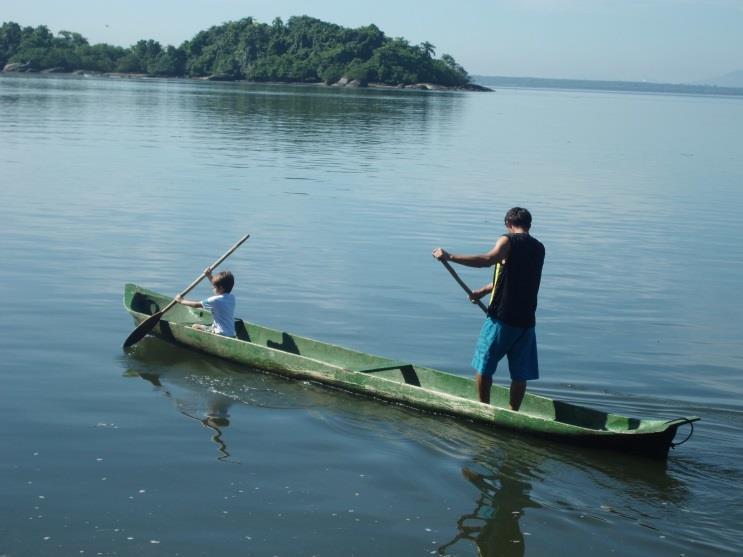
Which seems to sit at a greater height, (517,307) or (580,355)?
(517,307)

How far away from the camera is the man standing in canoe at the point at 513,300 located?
8.80 metres

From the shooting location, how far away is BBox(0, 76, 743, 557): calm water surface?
7.38 metres

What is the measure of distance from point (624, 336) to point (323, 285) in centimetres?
433

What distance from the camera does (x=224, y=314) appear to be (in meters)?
11.3

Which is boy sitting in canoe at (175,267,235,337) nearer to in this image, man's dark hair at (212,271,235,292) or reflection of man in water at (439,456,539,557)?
man's dark hair at (212,271,235,292)

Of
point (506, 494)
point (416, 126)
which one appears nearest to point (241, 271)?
point (506, 494)

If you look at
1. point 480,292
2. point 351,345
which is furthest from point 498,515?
point 351,345

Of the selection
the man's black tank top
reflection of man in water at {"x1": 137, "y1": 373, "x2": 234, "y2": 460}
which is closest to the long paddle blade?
reflection of man in water at {"x1": 137, "y1": 373, "x2": 234, "y2": 460}

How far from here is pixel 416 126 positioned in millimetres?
50500

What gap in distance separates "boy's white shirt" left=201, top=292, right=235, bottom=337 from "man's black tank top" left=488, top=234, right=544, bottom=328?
136 inches

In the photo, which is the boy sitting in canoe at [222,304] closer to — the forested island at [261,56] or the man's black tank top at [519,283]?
the man's black tank top at [519,283]

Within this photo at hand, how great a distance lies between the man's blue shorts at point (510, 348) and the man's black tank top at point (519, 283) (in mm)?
83

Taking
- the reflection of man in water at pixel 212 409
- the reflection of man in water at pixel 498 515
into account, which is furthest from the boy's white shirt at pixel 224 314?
the reflection of man in water at pixel 498 515

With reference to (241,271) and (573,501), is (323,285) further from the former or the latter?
(573,501)
